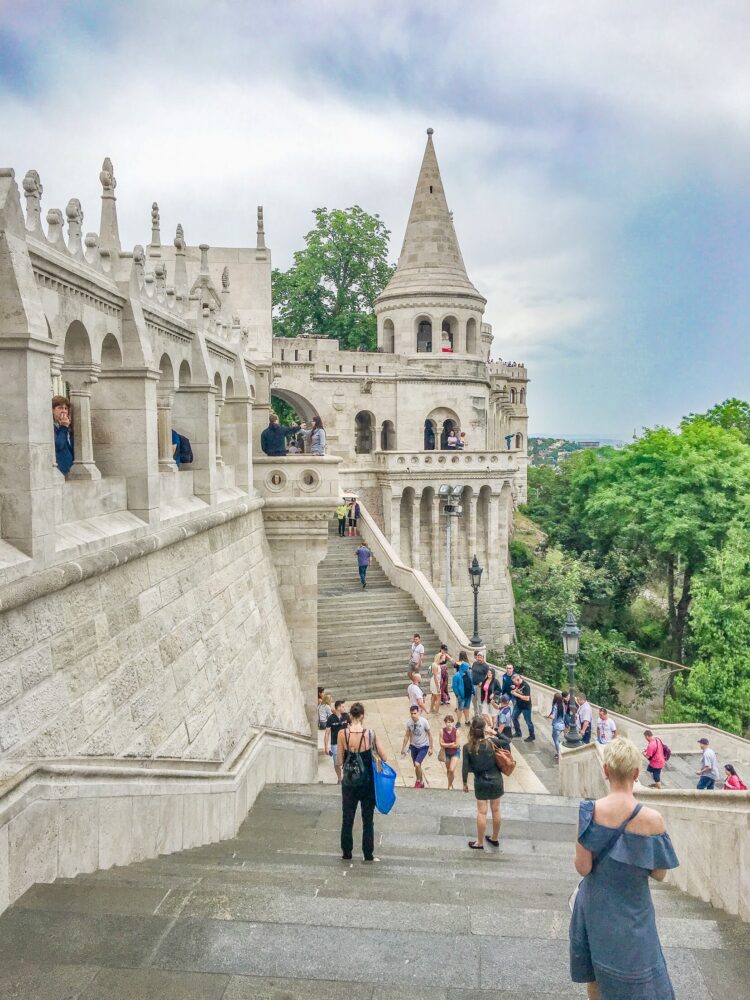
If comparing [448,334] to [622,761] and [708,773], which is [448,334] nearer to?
[708,773]

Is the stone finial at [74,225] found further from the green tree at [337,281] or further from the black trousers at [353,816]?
the green tree at [337,281]

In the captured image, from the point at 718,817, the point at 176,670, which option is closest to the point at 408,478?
the point at 176,670

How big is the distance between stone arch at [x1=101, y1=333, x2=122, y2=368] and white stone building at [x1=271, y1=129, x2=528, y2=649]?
961 inches

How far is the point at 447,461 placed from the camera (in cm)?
3231

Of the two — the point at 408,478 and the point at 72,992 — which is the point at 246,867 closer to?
the point at 72,992

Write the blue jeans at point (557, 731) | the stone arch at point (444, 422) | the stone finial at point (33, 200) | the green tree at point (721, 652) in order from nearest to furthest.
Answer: the stone finial at point (33, 200) → the blue jeans at point (557, 731) → the green tree at point (721, 652) → the stone arch at point (444, 422)

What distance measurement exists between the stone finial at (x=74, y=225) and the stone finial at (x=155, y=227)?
967 centimetres

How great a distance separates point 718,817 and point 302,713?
8.95 m

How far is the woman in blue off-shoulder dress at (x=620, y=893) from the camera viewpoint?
3.23m

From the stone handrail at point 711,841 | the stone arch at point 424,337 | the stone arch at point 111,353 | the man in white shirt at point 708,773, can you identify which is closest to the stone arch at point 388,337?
the stone arch at point 424,337

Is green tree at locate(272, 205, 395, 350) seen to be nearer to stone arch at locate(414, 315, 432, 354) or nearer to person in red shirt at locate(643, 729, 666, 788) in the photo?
stone arch at locate(414, 315, 432, 354)

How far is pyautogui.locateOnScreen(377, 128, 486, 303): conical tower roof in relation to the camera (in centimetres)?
3569

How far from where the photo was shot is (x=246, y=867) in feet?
18.1

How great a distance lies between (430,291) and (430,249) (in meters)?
2.13
